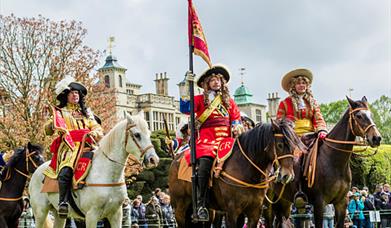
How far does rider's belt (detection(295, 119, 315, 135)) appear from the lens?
13312 mm

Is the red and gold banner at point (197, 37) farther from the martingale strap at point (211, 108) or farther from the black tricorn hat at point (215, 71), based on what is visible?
the martingale strap at point (211, 108)


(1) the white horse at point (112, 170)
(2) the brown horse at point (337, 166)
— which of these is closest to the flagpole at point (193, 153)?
(1) the white horse at point (112, 170)

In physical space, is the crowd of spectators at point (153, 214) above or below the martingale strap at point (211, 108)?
below

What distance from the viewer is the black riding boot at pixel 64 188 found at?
11555mm

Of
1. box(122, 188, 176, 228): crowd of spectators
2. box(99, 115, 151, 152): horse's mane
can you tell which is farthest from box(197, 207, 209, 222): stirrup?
box(122, 188, 176, 228): crowd of spectators

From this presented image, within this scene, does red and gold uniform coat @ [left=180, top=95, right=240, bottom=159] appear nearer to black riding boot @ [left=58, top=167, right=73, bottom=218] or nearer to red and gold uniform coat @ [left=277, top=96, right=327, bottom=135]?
red and gold uniform coat @ [left=277, top=96, right=327, bottom=135]

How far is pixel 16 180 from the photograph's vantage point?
47.9 feet

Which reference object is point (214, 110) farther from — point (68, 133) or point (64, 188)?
point (64, 188)

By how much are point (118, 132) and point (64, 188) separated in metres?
1.37

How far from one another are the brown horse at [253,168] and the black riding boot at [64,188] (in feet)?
8.35

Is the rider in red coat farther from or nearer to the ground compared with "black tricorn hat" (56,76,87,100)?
nearer to the ground

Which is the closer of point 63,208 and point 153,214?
point 63,208

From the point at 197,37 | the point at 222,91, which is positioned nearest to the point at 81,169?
the point at 222,91

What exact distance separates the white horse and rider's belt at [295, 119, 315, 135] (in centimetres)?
349
